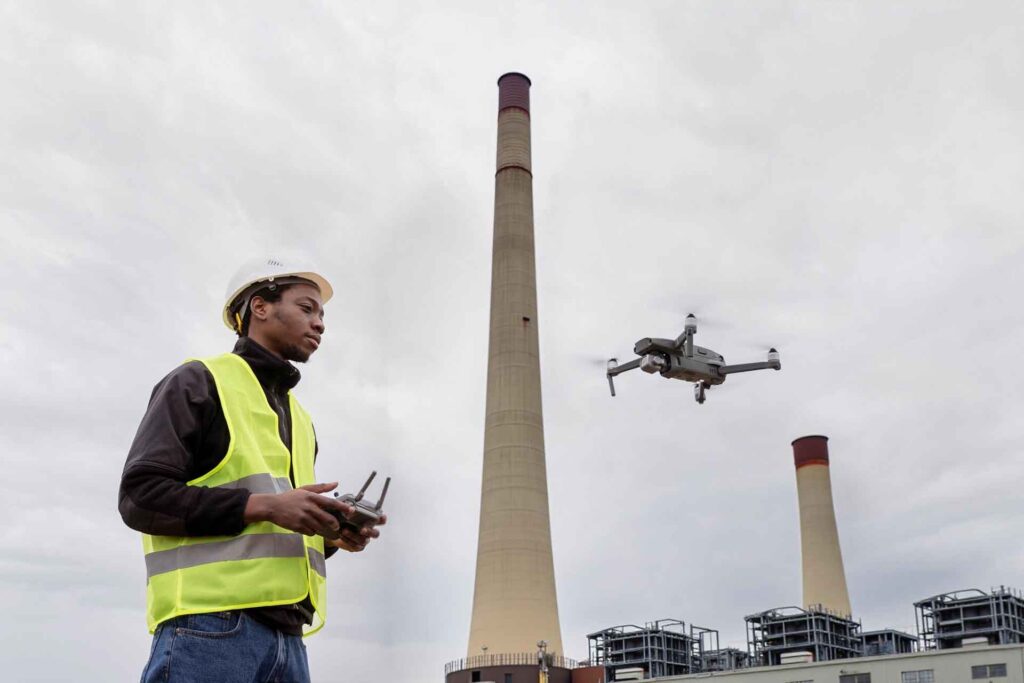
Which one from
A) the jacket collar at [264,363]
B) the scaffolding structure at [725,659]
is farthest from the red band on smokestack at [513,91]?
the jacket collar at [264,363]

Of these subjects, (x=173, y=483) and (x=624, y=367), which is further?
(x=624, y=367)

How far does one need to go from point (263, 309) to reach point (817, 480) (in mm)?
61124

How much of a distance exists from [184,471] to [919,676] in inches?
1775

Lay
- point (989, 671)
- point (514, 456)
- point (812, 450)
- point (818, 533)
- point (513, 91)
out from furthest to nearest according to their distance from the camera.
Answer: point (812, 450) < point (818, 533) < point (513, 91) < point (514, 456) < point (989, 671)

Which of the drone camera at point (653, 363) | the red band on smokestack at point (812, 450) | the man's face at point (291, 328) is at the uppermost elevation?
the red band on smokestack at point (812, 450)

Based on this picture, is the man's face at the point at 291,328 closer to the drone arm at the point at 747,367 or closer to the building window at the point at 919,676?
the drone arm at the point at 747,367

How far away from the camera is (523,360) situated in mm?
47969

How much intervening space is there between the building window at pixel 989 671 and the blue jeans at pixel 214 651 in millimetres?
44177

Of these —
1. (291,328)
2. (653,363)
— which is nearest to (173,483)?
(291,328)

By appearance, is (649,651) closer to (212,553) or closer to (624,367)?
(624,367)

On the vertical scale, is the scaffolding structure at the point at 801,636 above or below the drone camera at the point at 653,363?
below

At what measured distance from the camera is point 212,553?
9.30 ft

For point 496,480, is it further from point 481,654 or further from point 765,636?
point 765,636

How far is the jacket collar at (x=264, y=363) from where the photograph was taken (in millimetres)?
3254
